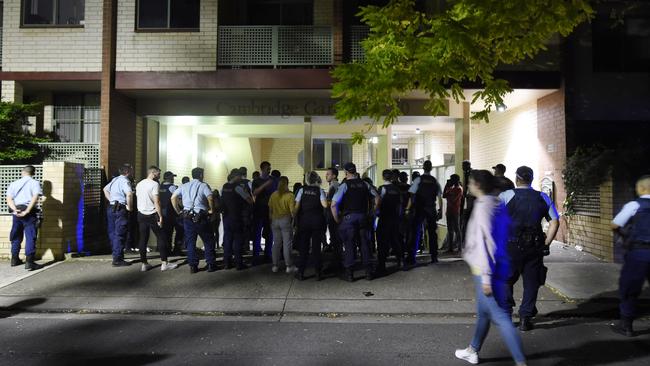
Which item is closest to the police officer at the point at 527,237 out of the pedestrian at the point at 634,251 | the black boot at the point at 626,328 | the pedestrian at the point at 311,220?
the pedestrian at the point at 634,251

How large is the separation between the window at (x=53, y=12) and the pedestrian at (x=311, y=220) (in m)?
7.74

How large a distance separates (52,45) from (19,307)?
705 centimetres

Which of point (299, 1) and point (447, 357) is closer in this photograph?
point (447, 357)

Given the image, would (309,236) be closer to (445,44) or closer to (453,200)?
(453,200)

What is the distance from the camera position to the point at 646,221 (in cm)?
502

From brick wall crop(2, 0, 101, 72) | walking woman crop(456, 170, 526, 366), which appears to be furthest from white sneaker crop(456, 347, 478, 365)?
brick wall crop(2, 0, 101, 72)

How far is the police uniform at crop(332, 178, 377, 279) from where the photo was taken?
7.53m

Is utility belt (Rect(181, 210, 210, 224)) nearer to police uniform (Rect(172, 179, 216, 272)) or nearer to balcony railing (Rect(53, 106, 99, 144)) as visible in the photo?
police uniform (Rect(172, 179, 216, 272))

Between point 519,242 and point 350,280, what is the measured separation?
10.3 feet

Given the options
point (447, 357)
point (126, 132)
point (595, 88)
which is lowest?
point (447, 357)

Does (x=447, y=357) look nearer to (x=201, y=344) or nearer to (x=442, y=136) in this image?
(x=201, y=344)

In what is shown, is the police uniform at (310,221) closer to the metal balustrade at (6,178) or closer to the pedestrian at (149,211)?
the pedestrian at (149,211)

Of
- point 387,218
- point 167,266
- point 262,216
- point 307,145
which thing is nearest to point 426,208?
point 387,218

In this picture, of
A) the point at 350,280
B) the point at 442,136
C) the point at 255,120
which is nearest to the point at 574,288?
the point at 350,280
